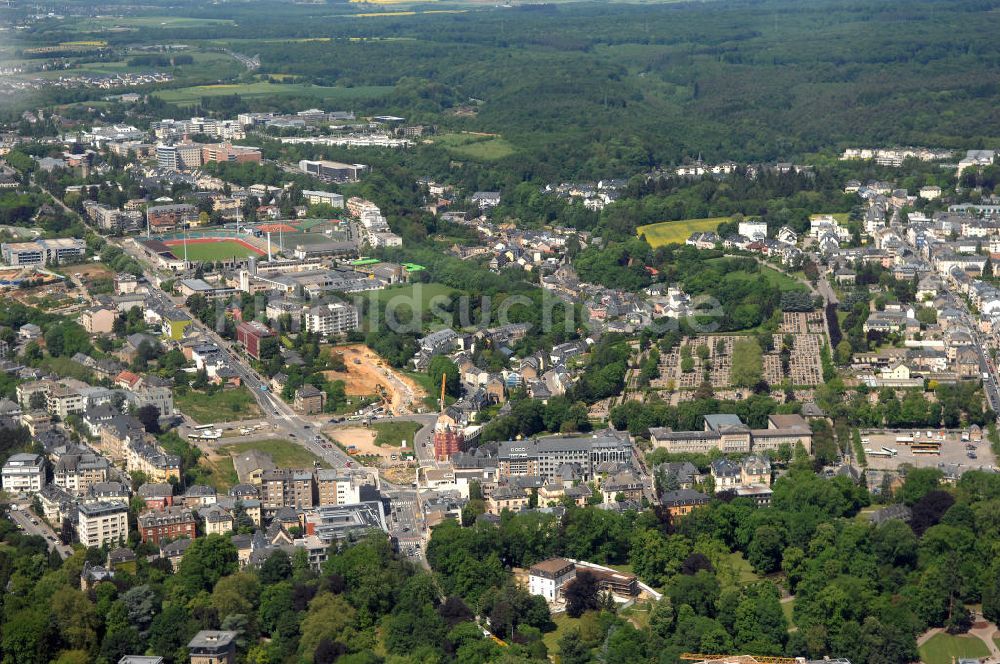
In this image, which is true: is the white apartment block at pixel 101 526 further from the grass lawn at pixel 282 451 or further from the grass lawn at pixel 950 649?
the grass lawn at pixel 950 649

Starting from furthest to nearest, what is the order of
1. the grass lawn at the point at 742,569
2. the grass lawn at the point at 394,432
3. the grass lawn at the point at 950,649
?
the grass lawn at the point at 394,432
the grass lawn at the point at 742,569
the grass lawn at the point at 950,649

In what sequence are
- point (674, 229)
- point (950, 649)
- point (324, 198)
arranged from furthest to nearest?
point (324, 198)
point (674, 229)
point (950, 649)

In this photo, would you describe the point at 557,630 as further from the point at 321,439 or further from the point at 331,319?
the point at 331,319

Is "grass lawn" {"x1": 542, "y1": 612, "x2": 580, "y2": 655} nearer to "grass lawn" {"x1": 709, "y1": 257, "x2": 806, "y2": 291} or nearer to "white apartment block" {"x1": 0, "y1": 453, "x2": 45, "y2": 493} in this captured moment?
"white apartment block" {"x1": 0, "y1": 453, "x2": 45, "y2": 493}

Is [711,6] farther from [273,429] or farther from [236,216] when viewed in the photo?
[273,429]

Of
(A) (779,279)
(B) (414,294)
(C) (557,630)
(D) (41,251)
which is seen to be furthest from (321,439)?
(D) (41,251)

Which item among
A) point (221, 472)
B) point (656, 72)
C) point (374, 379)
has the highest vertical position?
point (221, 472)

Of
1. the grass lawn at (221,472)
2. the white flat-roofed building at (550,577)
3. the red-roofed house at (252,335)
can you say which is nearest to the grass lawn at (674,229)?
the red-roofed house at (252,335)
